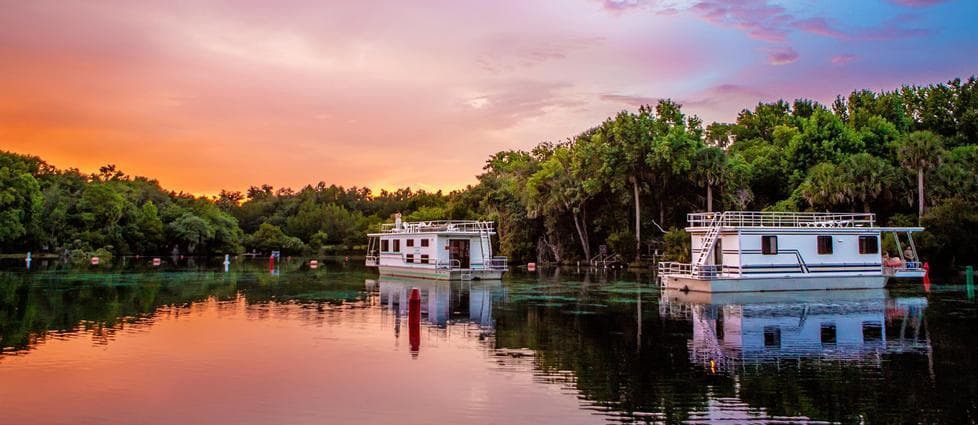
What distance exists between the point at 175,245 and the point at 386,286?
232ft

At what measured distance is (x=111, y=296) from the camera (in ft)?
112

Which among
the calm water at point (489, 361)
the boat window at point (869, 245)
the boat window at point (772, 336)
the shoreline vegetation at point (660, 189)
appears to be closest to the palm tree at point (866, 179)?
the shoreline vegetation at point (660, 189)

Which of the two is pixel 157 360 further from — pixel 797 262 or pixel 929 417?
pixel 797 262

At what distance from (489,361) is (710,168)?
47797 millimetres

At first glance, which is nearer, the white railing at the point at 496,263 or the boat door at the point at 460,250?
the white railing at the point at 496,263

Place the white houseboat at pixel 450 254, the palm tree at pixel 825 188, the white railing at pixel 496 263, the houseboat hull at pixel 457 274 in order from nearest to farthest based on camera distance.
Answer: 1. the houseboat hull at pixel 457 274
2. the white houseboat at pixel 450 254
3. the white railing at pixel 496 263
4. the palm tree at pixel 825 188

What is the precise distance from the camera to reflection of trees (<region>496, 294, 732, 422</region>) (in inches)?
513

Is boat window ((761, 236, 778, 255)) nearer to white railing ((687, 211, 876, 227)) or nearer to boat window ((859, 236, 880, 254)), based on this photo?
white railing ((687, 211, 876, 227))

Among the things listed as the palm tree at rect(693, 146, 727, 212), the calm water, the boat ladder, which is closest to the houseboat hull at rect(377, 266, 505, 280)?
the boat ladder

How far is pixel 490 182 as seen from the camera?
89.5 metres

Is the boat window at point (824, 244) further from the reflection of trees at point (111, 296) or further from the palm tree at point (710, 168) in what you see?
the reflection of trees at point (111, 296)

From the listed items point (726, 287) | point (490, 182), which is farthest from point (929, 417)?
point (490, 182)

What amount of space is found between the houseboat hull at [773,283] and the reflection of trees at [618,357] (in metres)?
8.89

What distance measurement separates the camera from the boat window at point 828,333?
20.3 m
